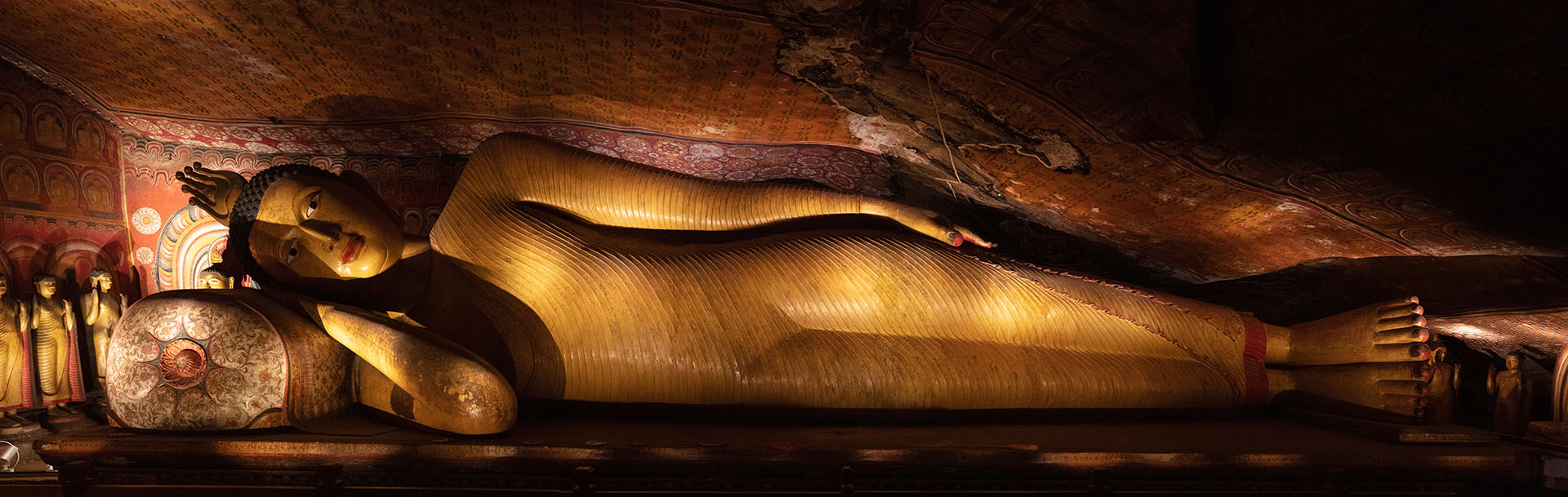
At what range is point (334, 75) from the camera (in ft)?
12.3

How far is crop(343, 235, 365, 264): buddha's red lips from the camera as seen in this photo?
2.87 meters

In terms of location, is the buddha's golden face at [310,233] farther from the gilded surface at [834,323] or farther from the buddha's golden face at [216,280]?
the buddha's golden face at [216,280]

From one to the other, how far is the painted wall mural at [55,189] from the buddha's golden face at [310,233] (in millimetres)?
2543

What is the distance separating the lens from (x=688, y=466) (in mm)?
2305

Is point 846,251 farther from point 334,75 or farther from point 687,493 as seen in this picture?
point 334,75

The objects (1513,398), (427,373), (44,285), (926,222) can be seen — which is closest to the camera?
(427,373)

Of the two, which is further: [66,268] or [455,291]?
[66,268]

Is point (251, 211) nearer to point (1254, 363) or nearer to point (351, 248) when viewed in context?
point (351, 248)

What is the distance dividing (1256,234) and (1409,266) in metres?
0.72

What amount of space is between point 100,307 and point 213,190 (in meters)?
2.51

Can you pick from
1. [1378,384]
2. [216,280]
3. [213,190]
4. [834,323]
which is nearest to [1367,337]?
[1378,384]

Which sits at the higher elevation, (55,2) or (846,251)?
(55,2)

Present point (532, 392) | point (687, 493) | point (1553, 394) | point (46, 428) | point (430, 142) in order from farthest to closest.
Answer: point (430, 142) < point (46, 428) < point (1553, 394) < point (532, 392) < point (687, 493)

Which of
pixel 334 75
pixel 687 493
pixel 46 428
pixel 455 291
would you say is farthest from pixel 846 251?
pixel 46 428
